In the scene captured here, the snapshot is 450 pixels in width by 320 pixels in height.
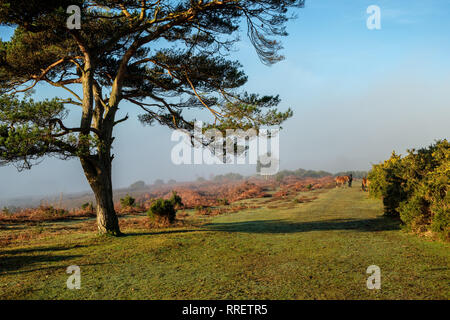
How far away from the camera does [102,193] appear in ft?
33.6

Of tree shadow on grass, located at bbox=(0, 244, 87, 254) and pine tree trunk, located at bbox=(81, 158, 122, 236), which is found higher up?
pine tree trunk, located at bbox=(81, 158, 122, 236)

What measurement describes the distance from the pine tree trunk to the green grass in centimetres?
58

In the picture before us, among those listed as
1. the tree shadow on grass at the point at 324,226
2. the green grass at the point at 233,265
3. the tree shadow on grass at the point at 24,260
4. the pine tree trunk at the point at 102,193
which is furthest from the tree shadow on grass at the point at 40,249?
the tree shadow on grass at the point at 324,226

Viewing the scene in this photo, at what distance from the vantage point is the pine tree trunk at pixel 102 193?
10.2m

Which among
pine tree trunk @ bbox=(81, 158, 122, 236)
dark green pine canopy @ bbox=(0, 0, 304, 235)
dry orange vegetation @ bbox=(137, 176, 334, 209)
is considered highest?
dark green pine canopy @ bbox=(0, 0, 304, 235)

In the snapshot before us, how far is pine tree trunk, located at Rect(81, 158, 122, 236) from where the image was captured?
1017 cm

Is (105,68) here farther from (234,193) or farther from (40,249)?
(234,193)

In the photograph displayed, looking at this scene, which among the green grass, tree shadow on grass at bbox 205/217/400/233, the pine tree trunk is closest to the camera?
the green grass

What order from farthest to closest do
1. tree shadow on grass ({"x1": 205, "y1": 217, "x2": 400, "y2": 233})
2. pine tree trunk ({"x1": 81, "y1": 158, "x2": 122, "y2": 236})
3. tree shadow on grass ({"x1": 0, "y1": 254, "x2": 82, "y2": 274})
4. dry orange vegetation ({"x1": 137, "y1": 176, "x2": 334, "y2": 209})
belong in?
dry orange vegetation ({"x1": 137, "y1": 176, "x2": 334, "y2": 209}) → tree shadow on grass ({"x1": 205, "y1": 217, "x2": 400, "y2": 233}) → pine tree trunk ({"x1": 81, "y1": 158, "x2": 122, "y2": 236}) → tree shadow on grass ({"x1": 0, "y1": 254, "x2": 82, "y2": 274})

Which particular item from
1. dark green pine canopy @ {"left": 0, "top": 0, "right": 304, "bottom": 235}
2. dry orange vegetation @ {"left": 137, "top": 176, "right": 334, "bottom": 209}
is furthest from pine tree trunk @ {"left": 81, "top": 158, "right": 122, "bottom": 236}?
dry orange vegetation @ {"left": 137, "top": 176, "right": 334, "bottom": 209}

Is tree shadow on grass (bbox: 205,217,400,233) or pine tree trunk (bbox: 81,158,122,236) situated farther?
tree shadow on grass (bbox: 205,217,400,233)

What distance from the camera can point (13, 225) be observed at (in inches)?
559

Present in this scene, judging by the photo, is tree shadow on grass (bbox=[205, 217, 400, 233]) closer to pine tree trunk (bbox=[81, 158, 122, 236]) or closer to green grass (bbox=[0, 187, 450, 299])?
green grass (bbox=[0, 187, 450, 299])
